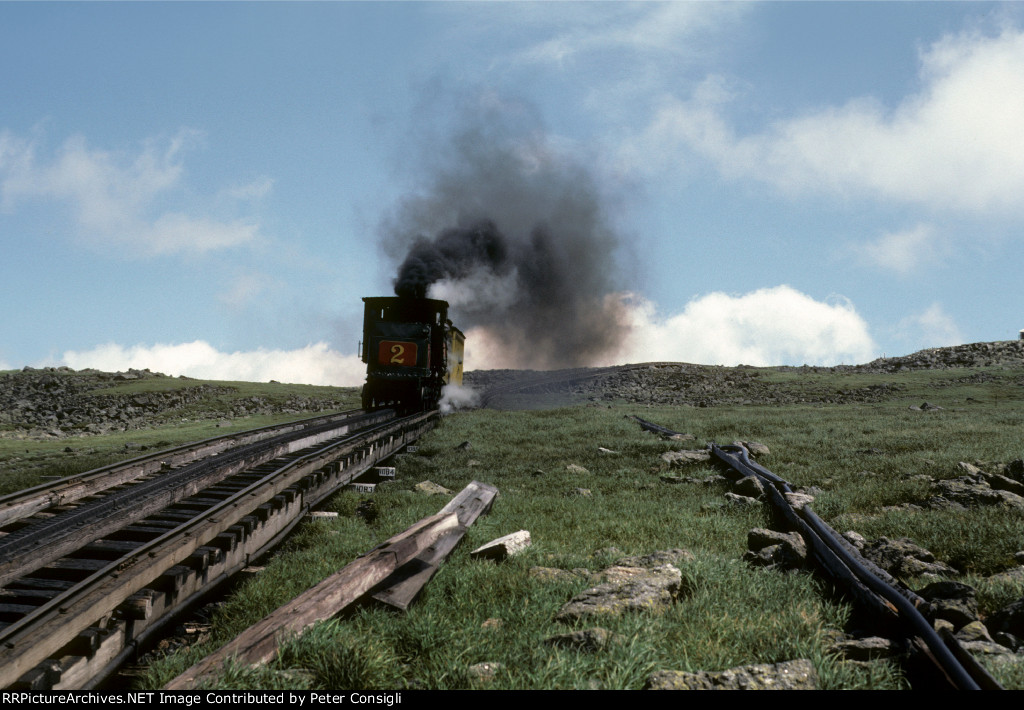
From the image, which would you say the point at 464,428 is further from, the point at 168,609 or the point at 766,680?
the point at 766,680

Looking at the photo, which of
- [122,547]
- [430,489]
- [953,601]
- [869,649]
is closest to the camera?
[869,649]

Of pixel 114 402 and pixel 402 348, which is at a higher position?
pixel 402 348

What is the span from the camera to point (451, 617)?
16.0ft

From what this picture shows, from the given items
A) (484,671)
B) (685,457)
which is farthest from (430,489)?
(484,671)

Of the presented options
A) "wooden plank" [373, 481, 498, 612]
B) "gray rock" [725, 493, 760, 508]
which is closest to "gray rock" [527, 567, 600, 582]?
"wooden plank" [373, 481, 498, 612]

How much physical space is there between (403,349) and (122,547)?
18.3 m

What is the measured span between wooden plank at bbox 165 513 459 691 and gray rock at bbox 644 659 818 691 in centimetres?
236

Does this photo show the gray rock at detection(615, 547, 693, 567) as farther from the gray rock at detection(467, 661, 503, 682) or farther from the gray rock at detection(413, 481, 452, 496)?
the gray rock at detection(413, 481, 452, 496)

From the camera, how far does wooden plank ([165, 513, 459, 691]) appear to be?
12.4ft

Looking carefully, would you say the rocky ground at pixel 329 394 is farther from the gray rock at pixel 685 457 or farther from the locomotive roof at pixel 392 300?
the gray rock at pixel 685 457

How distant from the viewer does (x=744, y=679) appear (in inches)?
133

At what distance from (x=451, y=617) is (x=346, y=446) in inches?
318

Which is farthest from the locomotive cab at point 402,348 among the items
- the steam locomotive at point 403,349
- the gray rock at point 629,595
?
the gray rock at point 629,595

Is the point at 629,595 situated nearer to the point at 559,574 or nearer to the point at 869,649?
the point at 559,574
